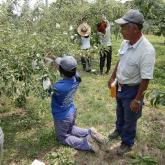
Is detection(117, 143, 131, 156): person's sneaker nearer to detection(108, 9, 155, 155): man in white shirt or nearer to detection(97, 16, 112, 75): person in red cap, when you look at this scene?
detection(108, 9, 155, 155): man in white shirt

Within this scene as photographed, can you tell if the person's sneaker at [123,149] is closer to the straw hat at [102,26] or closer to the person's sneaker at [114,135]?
the person's sneaker at [114,135]

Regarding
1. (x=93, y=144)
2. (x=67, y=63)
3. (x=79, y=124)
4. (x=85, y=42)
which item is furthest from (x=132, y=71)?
(x=85, y=42)

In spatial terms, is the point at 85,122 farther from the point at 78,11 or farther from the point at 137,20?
A: the point at 78,11

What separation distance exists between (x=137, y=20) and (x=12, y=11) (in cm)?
242

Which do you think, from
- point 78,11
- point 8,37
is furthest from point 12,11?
point 78,11

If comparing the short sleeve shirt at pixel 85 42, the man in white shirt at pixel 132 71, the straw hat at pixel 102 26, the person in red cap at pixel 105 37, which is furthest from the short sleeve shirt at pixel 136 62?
the short sleeve shirt at pixel 85 42

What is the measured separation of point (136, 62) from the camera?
4828 mm

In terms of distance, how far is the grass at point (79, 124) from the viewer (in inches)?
207

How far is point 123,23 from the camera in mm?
4750

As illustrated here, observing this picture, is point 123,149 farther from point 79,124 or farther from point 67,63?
point 67,63

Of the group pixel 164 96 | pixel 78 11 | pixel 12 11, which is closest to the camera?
pixel 164 96

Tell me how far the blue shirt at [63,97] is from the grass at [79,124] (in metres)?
0.47

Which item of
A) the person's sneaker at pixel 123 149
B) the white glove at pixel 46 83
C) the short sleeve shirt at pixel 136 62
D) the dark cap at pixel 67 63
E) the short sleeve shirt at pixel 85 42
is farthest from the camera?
the short sleeve shirt at pixel 85 42

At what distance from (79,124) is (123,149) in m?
1.20
